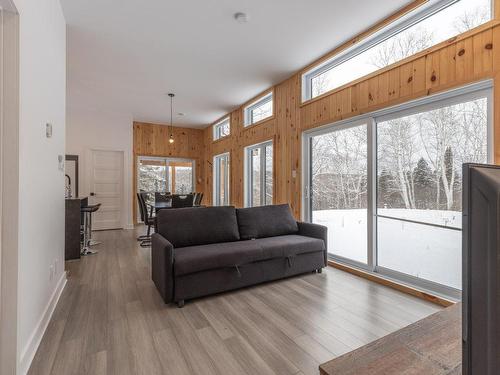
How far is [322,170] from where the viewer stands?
4055 mm

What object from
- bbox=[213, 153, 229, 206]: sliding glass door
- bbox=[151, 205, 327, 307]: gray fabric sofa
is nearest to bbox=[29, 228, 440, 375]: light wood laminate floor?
bbox=[151, 205, 327, 307]: gray fabric sofa

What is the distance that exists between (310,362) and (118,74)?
15.8ft

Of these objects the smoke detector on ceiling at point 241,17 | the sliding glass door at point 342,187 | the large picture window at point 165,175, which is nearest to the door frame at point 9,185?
the smoke detector on ceiling at point 241,17

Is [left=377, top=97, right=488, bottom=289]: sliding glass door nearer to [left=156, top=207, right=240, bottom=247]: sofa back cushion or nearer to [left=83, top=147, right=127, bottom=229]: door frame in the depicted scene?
[left=156, top=207, right=240, bottom=247]: sofa back cushion

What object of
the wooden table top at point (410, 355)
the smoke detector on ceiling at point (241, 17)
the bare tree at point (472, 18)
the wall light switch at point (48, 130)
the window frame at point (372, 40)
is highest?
the smoke detector on ceiling at point (241, 17)

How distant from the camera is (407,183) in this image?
288cm

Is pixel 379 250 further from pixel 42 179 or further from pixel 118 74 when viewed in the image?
pixel 118 74

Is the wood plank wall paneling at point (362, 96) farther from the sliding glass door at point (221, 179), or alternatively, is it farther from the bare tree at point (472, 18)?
the sliding glass door at point (221, 179)

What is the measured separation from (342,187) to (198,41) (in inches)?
109

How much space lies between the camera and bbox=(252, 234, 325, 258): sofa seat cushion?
2945mm

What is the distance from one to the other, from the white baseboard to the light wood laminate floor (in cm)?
4

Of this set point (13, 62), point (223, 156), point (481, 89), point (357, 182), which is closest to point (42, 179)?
point (13, 62)

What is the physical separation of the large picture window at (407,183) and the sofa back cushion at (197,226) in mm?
1625

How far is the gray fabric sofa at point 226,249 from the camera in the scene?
8.05 ft
